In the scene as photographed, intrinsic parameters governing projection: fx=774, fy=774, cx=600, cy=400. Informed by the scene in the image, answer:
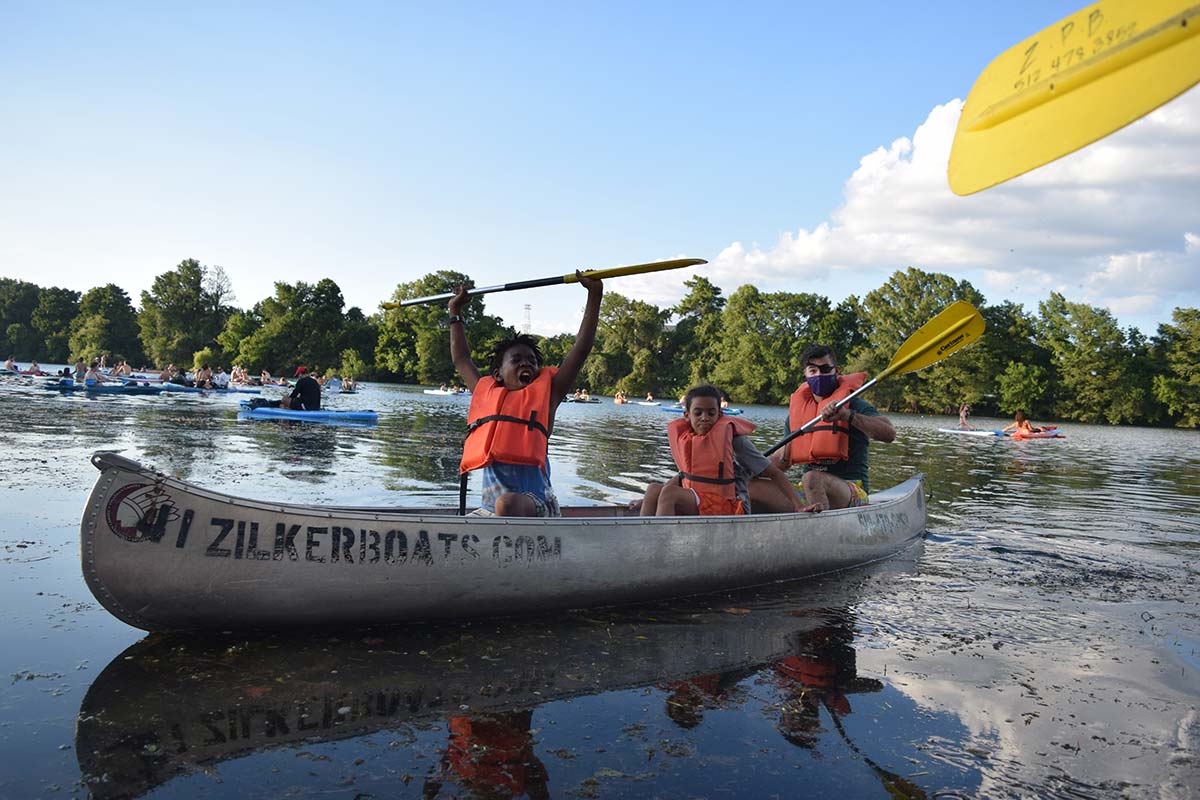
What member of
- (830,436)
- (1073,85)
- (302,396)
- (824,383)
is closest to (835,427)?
(830,436)

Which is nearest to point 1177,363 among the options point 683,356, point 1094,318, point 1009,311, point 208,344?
point 1094,318

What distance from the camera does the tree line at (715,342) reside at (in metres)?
56.0

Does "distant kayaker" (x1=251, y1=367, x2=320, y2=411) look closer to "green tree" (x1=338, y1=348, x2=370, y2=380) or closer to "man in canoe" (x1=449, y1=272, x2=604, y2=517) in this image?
"man in canoe" (x1=449, y1=272, x2=604, y2=517)

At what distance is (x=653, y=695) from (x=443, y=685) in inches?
34.9

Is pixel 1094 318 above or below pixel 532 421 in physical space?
above

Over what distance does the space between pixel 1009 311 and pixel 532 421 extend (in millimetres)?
68033

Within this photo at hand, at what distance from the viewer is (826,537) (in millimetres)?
5652

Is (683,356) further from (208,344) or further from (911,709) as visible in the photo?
(911,709)

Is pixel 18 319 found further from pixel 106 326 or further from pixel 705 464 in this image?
pixel 705 464

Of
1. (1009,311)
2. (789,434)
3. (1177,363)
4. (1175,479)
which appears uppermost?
(1009,311)

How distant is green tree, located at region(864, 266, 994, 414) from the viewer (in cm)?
5778

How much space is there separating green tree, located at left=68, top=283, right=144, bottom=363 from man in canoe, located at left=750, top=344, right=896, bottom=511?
82.9m

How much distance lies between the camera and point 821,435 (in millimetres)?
6102

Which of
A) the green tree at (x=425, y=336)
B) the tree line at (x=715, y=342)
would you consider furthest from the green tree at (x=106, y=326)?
the green tree at (x=425, y=336)
